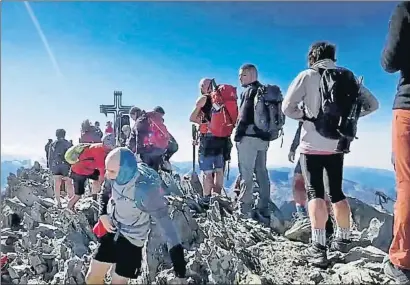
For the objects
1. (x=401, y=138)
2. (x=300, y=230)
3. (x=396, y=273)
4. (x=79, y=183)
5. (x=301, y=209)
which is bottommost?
(x=396, y=273)

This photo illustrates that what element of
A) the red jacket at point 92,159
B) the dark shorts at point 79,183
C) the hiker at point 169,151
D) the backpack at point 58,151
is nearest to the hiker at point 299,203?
the hiker at point 169,151

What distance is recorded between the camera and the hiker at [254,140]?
9.64 feet

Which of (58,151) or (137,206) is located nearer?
(137,206)

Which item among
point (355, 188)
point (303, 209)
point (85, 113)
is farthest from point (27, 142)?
point (355, 188)

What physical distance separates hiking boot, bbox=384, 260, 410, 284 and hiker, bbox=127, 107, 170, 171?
1276 millimetres

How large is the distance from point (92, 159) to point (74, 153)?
0.59 ft

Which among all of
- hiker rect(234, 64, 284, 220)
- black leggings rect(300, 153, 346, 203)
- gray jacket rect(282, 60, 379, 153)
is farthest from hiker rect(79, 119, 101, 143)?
black leggings rect(300, 153, 346, 203)

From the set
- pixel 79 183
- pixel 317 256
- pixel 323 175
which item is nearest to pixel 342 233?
pixel 317 256

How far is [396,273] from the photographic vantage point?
2410mm

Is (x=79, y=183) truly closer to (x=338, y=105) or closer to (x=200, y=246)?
(x=200, y=246)

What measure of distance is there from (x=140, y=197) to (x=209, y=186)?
0.73 metres

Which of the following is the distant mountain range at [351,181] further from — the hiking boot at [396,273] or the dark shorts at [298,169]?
the hiking boot at [396,273]

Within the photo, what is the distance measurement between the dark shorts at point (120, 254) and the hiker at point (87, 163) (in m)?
0.35

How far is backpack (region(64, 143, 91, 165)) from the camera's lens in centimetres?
296
